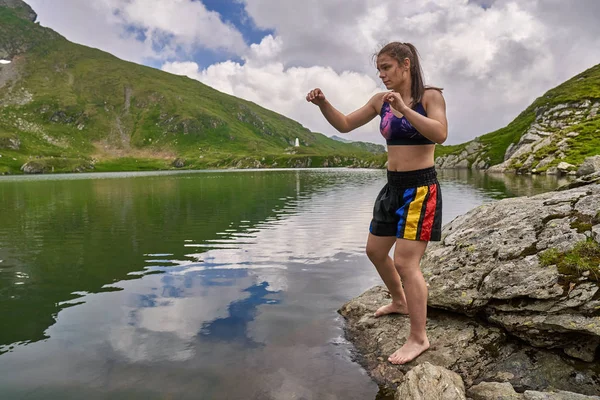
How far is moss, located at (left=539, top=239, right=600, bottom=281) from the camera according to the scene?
5.97 meters

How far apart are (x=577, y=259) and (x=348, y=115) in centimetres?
458

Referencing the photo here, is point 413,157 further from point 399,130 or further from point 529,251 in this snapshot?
point 529,251

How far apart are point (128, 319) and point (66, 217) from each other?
23.9 m

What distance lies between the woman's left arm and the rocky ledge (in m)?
3.19

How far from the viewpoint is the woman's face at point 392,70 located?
19.5 feet

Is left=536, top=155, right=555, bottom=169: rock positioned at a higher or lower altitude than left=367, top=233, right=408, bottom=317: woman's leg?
higher

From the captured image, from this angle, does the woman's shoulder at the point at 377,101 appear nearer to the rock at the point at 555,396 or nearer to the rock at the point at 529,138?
the rock at the point at 555,396

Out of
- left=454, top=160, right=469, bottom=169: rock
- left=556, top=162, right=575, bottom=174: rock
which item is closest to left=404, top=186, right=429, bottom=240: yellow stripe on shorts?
left=556, top=162, right=575, bottom=174: rock

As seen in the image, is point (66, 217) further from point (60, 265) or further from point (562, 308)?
point (562, 308)

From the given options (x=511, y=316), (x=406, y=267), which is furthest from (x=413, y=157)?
(x=511, y=316)

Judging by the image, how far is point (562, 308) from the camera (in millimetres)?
5820

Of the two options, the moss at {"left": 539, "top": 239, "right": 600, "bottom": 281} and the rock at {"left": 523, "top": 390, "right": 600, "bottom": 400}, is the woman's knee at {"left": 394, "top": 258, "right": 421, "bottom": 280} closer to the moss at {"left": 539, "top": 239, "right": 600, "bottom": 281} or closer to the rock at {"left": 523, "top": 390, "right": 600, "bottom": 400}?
the rock at {"left": 523, "top": 390, "right": 600, "bottom": 400}

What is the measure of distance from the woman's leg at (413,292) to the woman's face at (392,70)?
8.49 ft

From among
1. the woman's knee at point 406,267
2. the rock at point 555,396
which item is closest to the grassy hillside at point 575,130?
the woman's knee at point 406,267
